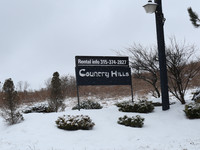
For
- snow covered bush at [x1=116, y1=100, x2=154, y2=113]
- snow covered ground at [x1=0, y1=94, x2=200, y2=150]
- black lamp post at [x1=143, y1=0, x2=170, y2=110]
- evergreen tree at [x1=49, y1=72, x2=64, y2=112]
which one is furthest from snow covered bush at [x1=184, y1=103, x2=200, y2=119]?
evergreen tree at [x1=49, y1=72, x2=64, y2=112]

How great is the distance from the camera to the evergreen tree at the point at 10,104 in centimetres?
877

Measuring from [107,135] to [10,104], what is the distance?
4.08 m

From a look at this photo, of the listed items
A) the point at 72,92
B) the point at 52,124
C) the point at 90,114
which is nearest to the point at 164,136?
the point at 90,114

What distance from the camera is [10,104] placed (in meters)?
9.01

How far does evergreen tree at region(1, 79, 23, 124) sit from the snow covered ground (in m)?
0.33

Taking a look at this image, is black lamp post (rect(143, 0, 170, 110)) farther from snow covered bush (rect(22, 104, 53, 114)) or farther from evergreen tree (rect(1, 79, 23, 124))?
evergreen tree (rect(1, 79, 23, 124))

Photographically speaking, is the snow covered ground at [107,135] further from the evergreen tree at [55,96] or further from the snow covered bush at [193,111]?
the evergreen tree at [55,96]

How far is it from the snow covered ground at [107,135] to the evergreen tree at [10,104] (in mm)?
330

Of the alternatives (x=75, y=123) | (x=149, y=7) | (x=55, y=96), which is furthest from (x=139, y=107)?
(x=55, y=96)

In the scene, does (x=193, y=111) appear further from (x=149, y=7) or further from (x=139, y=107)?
(x=149, y=7)

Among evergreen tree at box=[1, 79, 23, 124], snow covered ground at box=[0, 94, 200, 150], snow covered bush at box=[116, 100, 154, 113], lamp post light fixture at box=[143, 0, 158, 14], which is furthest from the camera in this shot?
snow covered bush at box=[116, 100, 154, 113]

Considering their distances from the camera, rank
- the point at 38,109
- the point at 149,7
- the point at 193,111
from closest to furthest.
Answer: the point at 193,111 < the point at 149,7 < the point at 38,109

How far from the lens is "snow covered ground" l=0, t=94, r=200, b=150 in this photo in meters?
6.32

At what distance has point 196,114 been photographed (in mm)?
8500
